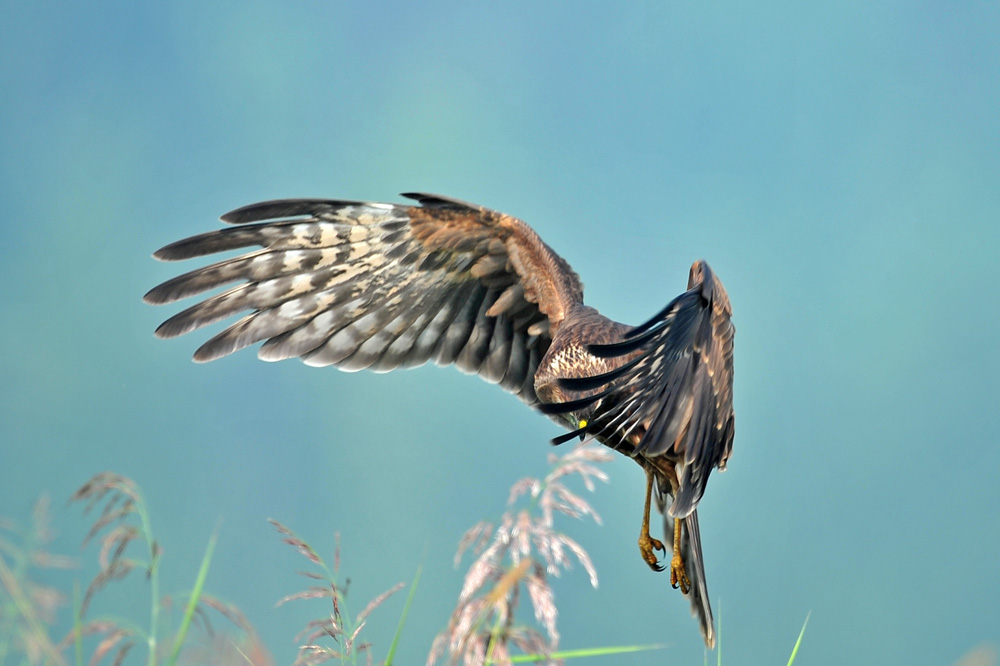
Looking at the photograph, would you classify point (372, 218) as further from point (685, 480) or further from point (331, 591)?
point (331, 591)

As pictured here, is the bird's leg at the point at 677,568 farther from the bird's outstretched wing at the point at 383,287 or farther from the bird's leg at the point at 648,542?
the bird's outstretched wing at the point at 383,287

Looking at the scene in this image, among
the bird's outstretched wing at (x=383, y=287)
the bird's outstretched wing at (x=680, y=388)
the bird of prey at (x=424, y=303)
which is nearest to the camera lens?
the bird's outstretched wing at (x=680, y=388)

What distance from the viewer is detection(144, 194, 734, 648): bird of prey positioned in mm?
2832

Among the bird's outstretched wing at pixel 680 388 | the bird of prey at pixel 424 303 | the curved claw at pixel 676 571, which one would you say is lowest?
the curved claw at pixel 676 571

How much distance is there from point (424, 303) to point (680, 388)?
1536 mm

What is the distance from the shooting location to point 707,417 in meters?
2.35

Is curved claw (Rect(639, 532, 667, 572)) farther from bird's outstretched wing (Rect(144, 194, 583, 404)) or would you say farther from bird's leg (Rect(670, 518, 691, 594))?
bird's outstretched wing (Rect(144, 194, 583, 404))

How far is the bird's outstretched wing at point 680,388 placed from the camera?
2254 millimetres

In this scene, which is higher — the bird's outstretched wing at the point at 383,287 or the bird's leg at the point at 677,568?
the bird's outstretched wing at the point at 383,287

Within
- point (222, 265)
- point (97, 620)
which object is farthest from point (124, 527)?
point (222, 265)

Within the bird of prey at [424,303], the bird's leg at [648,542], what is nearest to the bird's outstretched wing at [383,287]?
the bird of prey at [424,303]

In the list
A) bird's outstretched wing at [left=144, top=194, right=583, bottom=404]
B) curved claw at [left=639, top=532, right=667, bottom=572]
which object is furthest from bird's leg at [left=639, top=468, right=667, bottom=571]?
bird's outstretched wing at [left=144, top=194, right=583, bottom=404]

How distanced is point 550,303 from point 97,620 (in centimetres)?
222

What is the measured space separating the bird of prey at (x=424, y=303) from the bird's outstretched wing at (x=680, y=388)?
0.26 ft
